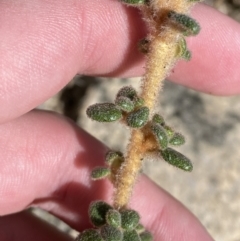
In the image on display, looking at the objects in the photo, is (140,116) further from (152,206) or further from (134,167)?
(152,206)

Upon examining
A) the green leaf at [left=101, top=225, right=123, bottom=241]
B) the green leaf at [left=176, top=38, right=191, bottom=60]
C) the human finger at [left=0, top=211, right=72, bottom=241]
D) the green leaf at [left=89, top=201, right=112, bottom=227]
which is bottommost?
the human finger at [left=0, top=211, right=72, bottom=241]

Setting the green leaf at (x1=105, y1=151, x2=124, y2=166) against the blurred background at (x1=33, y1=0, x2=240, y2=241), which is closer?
the green leaf at (x1=105, y1=151, x2=124, y2=166)

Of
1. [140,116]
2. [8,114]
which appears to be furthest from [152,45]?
[8,114]

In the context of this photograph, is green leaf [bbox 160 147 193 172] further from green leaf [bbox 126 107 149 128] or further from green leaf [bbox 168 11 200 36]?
green leaf [bbox 168 11 200 36]

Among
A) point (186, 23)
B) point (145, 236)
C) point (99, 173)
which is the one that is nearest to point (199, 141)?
point (145, 236)

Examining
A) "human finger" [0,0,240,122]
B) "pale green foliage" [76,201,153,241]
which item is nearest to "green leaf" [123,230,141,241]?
"pale green foliage" [76,201,153,241]

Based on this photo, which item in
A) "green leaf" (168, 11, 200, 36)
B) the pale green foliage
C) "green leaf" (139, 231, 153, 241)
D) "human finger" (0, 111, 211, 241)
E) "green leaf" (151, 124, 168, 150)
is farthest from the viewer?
"human finger" (0, 111, 211, 241)
